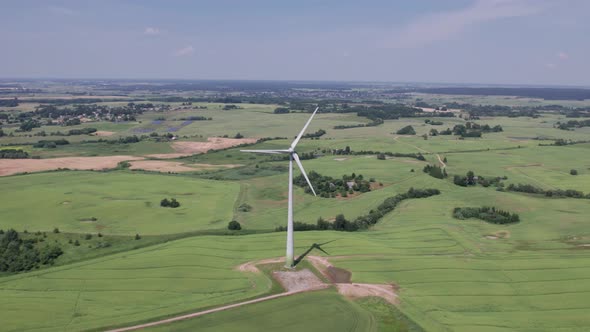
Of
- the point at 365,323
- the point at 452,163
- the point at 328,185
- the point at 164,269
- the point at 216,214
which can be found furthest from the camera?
the point at 452,163

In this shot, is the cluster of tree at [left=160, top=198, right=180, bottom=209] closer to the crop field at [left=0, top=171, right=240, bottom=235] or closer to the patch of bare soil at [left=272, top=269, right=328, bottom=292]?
the crop field at [left=0, top=171, right=240, bottom=235]

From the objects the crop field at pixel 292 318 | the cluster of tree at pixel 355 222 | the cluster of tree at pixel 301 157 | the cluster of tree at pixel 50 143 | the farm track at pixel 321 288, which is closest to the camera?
the crop field at pixel 292 318

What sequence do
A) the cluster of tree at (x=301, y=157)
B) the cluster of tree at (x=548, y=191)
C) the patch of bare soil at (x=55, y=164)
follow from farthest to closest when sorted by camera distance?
the cluster of tree at (x=301, y=157)
the patch of bare soil at (x=55, y=164)
the cluster of tree at (x=548, y=191)

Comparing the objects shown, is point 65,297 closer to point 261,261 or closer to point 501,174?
point 261,261

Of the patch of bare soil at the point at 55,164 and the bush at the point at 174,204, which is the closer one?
the bush at the point at 174,204

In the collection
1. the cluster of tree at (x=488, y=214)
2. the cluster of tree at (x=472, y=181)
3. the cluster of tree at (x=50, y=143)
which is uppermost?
the cluster of tree at (x=50, y=143)

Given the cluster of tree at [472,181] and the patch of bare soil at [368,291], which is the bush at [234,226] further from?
the cluster of tree at [472,181]

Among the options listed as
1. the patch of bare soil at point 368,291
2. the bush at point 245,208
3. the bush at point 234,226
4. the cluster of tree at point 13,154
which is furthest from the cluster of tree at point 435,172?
the cluster of tree at point 13,154

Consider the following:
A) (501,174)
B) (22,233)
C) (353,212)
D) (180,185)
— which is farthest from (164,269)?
(501,174)
